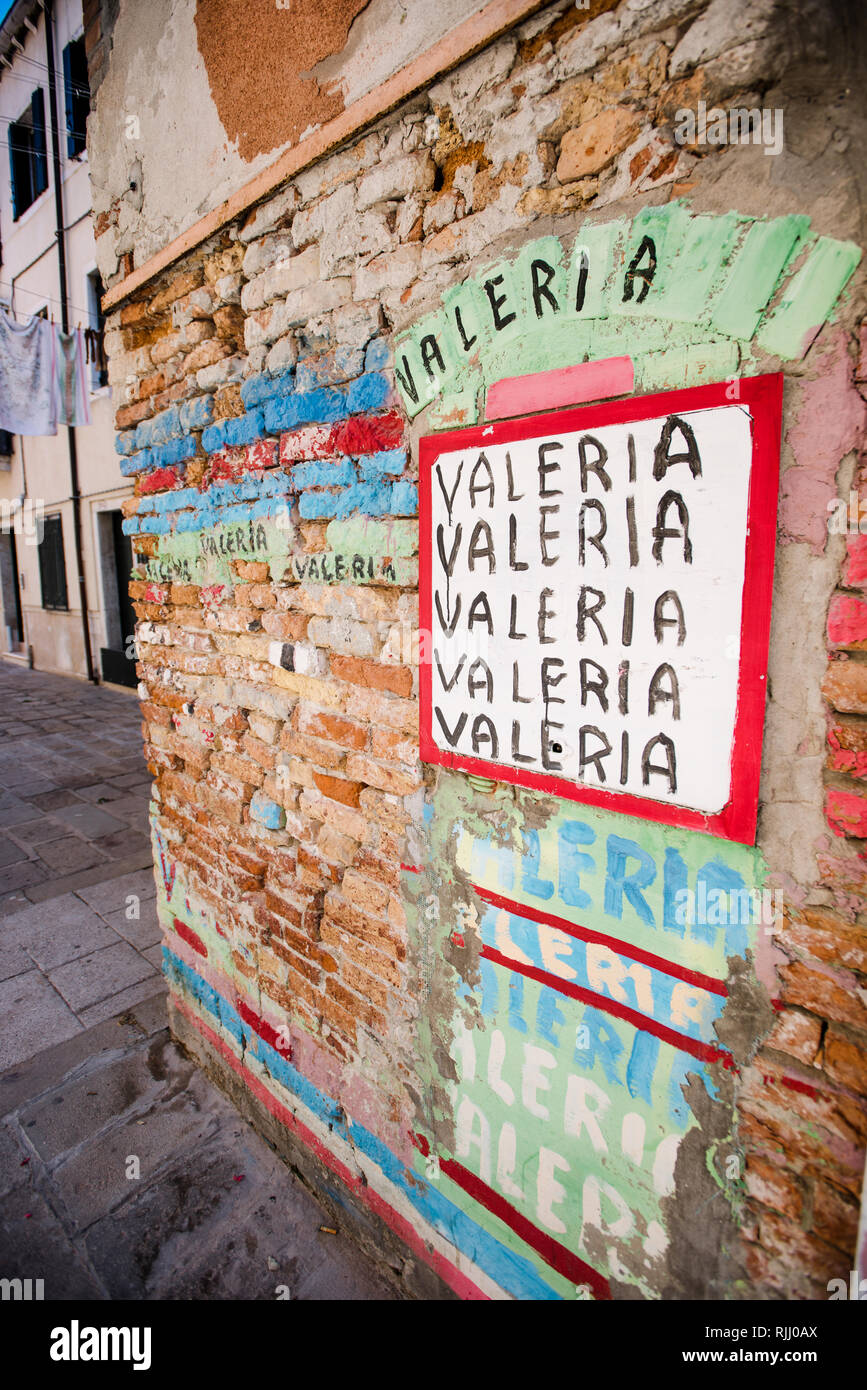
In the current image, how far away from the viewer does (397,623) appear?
5.00ft

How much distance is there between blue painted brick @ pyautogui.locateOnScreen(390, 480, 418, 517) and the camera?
4.70 feet

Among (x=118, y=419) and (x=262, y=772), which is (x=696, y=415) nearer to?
(x=262, y=772)

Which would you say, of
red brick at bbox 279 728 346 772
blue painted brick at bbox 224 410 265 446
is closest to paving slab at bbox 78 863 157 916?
red brick at bbox 279 728 346 772

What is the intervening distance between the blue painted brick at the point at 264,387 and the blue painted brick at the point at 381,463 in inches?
15.7

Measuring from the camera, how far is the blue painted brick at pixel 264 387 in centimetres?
172

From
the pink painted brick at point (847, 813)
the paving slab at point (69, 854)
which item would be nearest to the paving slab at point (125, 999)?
the paving slab at point (69, 854)

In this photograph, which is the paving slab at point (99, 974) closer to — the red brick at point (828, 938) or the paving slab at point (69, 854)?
the paving slab at point (69, 854)

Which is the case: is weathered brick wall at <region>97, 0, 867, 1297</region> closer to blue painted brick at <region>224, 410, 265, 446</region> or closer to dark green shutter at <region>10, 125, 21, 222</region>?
blue painted brick at <region>224, 410, 265, 446</region>

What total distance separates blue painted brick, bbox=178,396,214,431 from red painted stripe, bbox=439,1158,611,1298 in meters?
2.32

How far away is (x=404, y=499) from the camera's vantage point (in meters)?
1.45

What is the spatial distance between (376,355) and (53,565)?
38.4 ft

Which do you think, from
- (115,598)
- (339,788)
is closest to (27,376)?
(115,598)

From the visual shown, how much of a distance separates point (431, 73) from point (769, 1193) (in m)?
2.16
